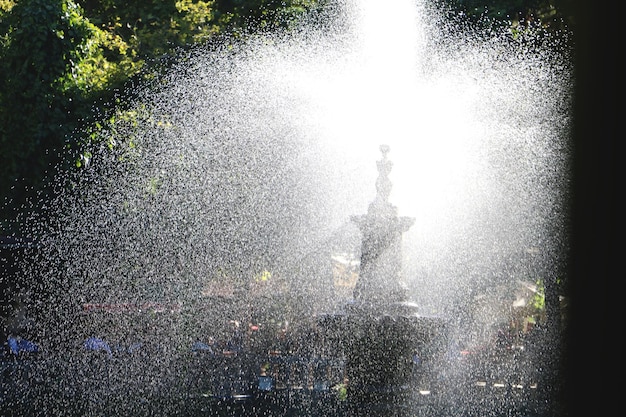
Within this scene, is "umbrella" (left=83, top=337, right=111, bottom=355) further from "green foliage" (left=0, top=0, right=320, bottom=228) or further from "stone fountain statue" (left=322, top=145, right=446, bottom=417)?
"stone fountain statue" (left=322, top=145, right=446, bottom=417)

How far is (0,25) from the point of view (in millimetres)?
15477

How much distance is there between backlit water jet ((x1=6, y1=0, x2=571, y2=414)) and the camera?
47.3 feet

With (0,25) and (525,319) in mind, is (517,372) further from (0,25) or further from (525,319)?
(525,319)

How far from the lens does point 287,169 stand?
1572 centimetres

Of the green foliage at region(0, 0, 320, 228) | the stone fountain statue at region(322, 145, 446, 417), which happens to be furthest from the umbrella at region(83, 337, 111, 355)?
the stone fountain statue at region(322, 145, 446, 417)

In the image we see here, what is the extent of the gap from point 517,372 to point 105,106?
319 inches

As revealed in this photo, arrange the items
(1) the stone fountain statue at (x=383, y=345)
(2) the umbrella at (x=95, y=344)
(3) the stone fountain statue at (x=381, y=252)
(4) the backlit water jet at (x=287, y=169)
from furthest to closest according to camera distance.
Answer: (4) the backlit water jet at (x=287, y=169) → (2) the umbrella at (x=95, y=344) → (3) the stone fountain statue at (x=381, y=252) → (1) the stone fountain statue at (x=383, y=345)

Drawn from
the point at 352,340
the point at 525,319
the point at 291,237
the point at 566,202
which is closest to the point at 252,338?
the point at 291,237

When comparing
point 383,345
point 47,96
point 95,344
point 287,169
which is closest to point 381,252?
point 383,345

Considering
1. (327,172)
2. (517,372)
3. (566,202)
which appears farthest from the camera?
(327,172)

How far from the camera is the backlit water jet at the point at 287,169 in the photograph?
14406 mm

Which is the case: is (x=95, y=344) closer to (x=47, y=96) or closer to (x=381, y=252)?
(x=47, y=96)

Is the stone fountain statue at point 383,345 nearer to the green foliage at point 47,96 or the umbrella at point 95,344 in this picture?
the umbrella at point 95,344

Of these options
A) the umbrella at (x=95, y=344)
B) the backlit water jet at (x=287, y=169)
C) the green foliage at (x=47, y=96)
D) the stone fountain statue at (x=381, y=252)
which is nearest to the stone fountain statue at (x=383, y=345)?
the stone fountain statue at (x=381, y=252)
